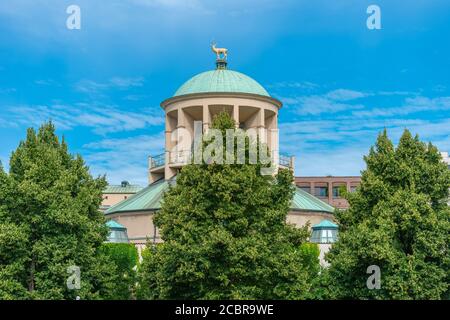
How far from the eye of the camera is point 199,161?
3544 centimetres

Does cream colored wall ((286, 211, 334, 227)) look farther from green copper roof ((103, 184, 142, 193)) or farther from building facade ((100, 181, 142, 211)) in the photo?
green copper roof ((103, 184, 142, 193))

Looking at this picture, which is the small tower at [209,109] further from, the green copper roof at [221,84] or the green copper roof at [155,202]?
the green copper roof at [155,202]

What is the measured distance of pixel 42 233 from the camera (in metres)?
38.5

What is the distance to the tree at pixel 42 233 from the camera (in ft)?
121

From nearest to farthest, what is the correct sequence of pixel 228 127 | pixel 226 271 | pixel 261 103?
pixel 226 271
pixel 228 127
pixel 261 103

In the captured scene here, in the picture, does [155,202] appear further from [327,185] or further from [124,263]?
[327,185]

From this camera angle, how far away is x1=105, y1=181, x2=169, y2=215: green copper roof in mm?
61494

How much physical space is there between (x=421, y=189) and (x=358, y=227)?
4.32 metres

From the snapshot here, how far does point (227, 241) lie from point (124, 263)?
21.0 m

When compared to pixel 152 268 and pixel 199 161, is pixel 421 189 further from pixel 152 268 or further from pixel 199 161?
pixel 152 268

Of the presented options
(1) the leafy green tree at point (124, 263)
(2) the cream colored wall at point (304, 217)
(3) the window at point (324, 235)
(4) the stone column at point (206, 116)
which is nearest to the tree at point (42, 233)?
(1) the leafy green tree at point (124, 263)

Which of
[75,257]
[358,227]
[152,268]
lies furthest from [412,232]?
[75,257]

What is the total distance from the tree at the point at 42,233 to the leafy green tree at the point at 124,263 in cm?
709
